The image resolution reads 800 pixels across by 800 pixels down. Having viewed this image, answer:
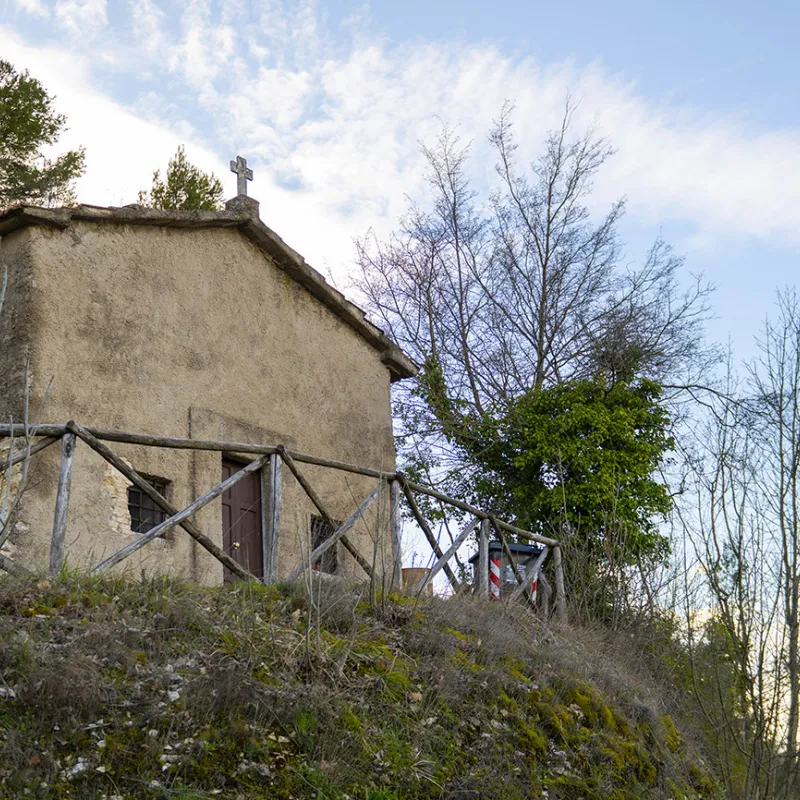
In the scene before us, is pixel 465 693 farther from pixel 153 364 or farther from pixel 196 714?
pixel 153 364

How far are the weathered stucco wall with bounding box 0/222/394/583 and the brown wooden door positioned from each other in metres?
0.32

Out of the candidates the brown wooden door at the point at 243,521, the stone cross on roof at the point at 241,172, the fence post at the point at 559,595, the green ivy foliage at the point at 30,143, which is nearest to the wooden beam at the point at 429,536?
the fence post at the point at 559,595

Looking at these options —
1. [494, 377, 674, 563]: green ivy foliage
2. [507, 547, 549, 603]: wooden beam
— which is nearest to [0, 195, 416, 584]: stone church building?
[507, 547, 549, 603]: wooden beam

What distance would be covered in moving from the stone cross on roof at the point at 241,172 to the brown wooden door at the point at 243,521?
3552mm

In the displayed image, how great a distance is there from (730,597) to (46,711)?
454 centimetres

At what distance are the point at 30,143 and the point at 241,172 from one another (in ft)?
43.7

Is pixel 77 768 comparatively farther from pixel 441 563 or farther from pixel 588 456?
pixel 588 456

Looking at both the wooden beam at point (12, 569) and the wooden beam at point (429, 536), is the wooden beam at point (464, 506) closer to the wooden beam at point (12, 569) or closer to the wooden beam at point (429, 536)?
the wooden beam at point (429, 536)

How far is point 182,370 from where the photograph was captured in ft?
35.0

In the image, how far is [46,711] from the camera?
15.3 ft

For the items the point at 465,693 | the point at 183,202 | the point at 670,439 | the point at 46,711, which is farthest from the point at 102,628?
the point at 183,202

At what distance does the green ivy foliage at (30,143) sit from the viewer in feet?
75.4

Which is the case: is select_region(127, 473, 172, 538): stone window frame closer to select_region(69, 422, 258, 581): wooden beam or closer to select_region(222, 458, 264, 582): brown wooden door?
select_region(222, 458, 264, 582): brown wooden door

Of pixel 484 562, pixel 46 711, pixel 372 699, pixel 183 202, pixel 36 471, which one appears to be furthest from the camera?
pixel 183 202
